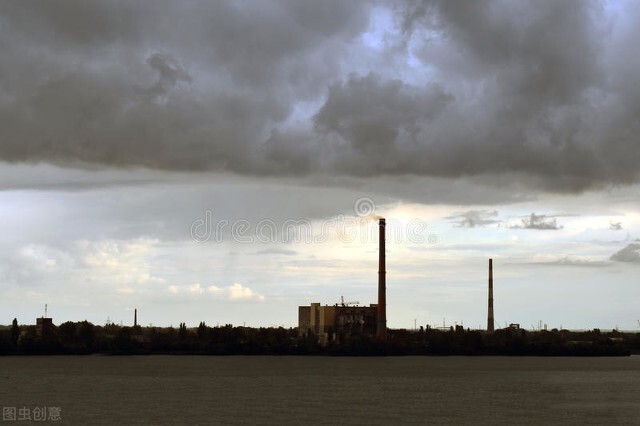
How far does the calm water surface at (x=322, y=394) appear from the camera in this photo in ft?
278

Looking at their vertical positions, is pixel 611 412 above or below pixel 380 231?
below

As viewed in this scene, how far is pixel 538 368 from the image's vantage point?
178 meters

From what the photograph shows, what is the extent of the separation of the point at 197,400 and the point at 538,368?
3796 inches

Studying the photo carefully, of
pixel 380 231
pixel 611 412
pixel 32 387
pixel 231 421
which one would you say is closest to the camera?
pixel 231 421

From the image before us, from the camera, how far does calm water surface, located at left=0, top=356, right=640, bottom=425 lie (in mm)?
84812

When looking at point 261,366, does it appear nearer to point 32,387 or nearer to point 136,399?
point 32,387

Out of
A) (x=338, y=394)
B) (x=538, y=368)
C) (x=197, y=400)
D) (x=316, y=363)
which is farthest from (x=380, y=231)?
(x=197, y=400)

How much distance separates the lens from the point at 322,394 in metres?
107
